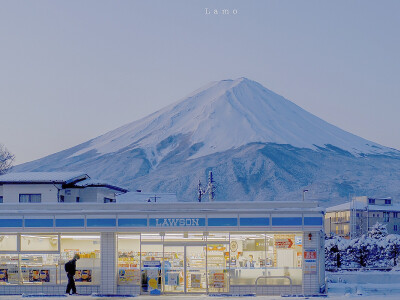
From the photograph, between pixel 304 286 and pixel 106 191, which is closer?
pixel 304 286

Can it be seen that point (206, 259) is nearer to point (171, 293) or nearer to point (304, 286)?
point (171, 293)

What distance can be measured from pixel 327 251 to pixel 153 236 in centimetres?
3233

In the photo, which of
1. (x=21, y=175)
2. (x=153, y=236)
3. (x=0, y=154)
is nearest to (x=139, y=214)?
(x=153, y=236)

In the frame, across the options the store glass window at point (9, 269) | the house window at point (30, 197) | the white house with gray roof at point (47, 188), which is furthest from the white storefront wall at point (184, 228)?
the white house with gray roof at point (47, 188)

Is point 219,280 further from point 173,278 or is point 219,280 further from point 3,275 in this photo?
point 3,275

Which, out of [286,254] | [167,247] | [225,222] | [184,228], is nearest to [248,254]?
[286,254]

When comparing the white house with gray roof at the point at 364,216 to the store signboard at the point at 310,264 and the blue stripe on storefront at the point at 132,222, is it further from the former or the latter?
the blue stripe on storefront at the point at 132,222

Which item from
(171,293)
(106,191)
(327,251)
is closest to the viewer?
(171,293)

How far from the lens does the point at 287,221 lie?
28.4m

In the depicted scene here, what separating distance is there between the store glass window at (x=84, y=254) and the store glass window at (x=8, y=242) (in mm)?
1790

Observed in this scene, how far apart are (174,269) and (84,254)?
11.2 feet

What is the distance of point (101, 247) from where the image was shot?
94.4ft

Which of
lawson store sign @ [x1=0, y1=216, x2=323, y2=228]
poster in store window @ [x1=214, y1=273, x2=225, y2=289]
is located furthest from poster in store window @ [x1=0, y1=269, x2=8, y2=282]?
poster in store window @ [x1=214, y1=273, x2=225, y2=289]

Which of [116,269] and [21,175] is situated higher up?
[21,175]
